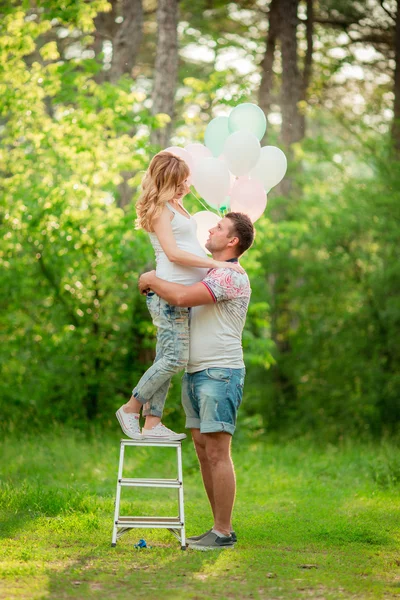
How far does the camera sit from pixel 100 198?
31.4ft

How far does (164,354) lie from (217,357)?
304mm

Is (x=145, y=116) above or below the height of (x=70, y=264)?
above

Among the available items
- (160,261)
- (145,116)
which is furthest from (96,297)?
(160,261)

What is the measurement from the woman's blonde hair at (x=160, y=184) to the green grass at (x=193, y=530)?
182cm

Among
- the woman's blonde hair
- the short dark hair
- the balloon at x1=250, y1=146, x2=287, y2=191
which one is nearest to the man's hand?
the woman's blonde hair

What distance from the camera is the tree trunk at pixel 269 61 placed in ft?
49.7

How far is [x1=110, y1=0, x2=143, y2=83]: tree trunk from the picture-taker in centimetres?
1238

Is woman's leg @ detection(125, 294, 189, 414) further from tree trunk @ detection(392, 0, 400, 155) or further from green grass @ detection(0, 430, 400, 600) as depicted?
tree trunk @ detection(392, 0, 400, 155)

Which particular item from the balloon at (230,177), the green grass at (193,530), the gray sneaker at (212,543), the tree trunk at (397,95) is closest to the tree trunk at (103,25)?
the tree trunk at (397,95)

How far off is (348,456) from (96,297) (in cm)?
349

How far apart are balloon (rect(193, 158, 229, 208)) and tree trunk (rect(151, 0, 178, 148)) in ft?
17.8

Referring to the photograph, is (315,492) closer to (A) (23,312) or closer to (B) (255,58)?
(A) (23,312)

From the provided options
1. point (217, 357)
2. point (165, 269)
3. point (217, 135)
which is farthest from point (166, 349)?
point (217, 135)

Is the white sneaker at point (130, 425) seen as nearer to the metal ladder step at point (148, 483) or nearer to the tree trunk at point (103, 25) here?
the metal ladder step at point (148, 483)
